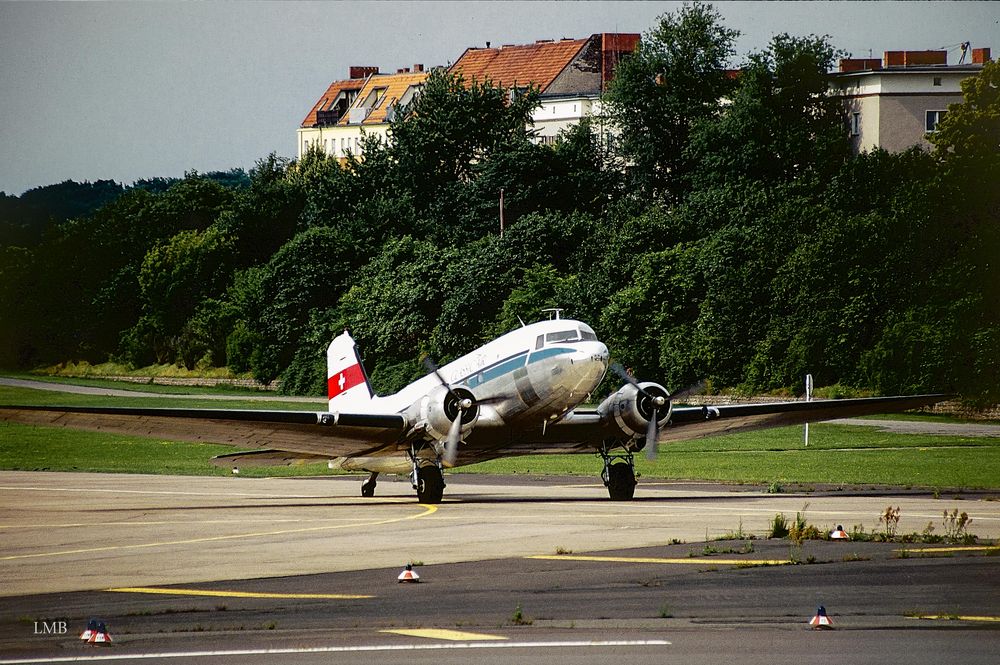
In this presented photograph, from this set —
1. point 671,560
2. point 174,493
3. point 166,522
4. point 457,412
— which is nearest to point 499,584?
point 671,560

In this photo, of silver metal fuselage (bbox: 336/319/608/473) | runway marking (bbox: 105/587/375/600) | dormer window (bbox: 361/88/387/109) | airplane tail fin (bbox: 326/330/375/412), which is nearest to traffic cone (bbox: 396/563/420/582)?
runway marking (bbox: 105/587/375/600)

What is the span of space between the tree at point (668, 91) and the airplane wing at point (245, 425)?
214 ft

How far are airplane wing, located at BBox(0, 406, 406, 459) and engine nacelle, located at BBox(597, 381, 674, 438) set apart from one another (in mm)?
5592

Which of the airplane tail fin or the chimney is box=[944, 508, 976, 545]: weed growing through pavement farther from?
the chimney

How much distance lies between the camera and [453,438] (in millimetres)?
33750

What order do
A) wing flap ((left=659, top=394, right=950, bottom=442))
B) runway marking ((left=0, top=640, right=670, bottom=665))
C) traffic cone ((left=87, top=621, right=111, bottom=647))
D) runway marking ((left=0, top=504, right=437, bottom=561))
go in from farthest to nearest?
wing flap ((left=659, top=394, right=950, bottom=442)), runway marking ((left=0, top=504, right=437, bottom=561)), traffic cone ((left=87, top=621, right=111, bottom=647)), runway marking ((left=0, top=640, right=670, bottom=665))

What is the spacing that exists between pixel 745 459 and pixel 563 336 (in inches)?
781

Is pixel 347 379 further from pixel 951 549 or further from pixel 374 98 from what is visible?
pixel 374 98

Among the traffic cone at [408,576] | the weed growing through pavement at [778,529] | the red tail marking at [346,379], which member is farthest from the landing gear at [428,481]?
the traffic cone at [408,576]

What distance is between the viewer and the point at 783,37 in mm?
92875

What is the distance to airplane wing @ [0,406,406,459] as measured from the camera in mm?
31406

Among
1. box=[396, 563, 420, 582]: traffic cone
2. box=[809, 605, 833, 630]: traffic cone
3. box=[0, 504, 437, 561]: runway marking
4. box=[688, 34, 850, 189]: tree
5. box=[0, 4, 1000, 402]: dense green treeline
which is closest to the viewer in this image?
box=[809, 605, 833, 630]: traffic cone

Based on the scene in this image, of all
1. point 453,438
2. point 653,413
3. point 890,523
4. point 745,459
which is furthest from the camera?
point 745,459

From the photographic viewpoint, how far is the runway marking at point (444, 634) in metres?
15.1
